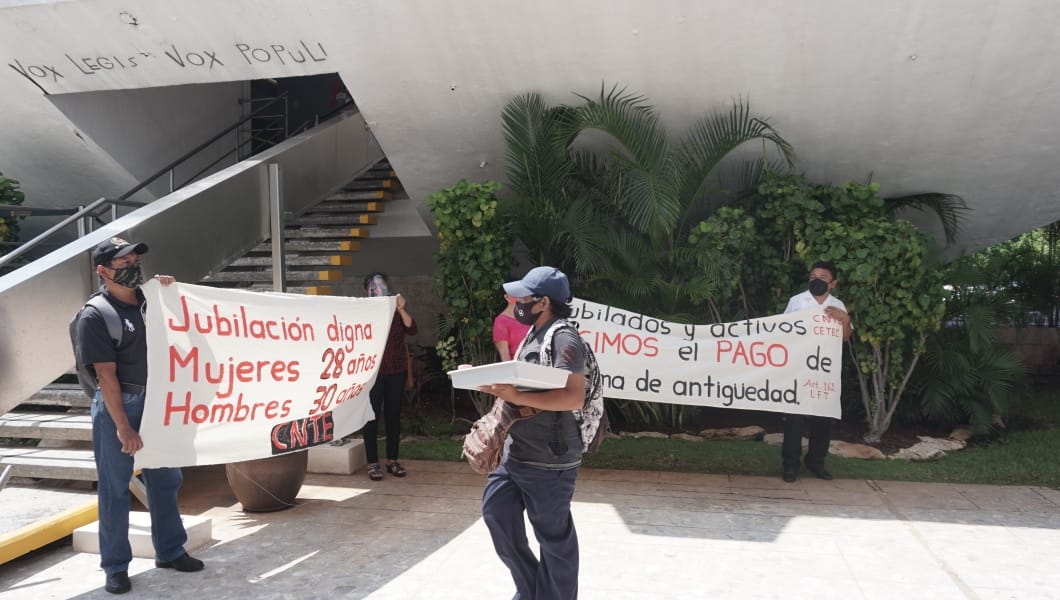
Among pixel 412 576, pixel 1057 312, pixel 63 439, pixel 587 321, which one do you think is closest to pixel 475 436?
pixel 412 576

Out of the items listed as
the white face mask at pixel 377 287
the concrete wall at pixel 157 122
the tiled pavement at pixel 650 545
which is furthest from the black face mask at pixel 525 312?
the concrete wall at pixel 157 122

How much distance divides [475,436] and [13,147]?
30.7 ft

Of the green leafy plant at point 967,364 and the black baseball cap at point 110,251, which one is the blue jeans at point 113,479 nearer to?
the black baseball cap at point 110,251

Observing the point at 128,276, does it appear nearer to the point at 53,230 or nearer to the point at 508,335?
the point at 508,335

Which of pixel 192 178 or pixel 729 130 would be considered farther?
pixel 192 178

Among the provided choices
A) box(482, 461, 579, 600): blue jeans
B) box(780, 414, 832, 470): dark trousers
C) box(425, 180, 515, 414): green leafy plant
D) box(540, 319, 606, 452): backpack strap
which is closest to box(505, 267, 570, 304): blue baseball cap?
box(540, 319, 606, 452): backpack strap

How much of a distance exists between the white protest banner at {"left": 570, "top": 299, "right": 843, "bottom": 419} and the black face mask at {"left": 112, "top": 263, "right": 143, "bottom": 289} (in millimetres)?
3393

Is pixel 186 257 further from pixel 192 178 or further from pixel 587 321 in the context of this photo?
pixel 192 178

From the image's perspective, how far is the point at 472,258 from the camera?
7699mm

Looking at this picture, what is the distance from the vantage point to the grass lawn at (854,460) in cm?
696

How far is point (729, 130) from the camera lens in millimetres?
7945

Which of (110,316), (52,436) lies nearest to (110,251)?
(110,316)

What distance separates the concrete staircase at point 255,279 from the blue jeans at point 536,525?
340 centimetres

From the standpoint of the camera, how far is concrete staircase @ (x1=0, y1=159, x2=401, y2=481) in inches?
232
